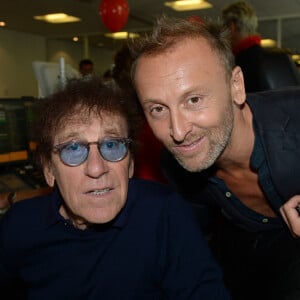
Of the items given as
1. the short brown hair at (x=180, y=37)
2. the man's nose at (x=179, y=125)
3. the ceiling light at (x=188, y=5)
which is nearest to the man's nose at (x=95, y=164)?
the man's nose at (x=179, y=125)

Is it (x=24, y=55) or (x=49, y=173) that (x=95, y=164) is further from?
(x=24, y=55)

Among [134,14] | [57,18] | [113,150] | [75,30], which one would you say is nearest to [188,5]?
[134,14]

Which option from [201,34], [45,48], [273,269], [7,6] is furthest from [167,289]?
[45,48]

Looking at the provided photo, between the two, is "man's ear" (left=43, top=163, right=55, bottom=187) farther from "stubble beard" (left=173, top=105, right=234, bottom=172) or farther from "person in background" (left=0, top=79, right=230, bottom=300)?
"stubble beard" (left=173, top=105, right=234, bottom=172)

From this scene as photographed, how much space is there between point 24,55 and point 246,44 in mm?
10398

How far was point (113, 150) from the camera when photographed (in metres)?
1.28

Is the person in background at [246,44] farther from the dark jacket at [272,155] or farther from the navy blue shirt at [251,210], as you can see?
the navy blue shirt at [251,210]

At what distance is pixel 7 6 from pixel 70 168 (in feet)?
25.6

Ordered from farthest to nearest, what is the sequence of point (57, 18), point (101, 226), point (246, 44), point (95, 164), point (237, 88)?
1. point (57, 18)
2. point (246, 44)
3. point (237, 88)
4. point (101, 226)
5. point (95, 164)

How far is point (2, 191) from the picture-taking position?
7.16 ft

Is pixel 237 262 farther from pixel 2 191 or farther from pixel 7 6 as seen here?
pixel 7 6

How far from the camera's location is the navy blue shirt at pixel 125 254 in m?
1.27

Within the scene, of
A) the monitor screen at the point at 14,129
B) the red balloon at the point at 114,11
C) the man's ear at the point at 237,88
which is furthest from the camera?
the red balloon at the point at 114,11

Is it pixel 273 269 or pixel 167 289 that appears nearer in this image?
pixel 167 289
